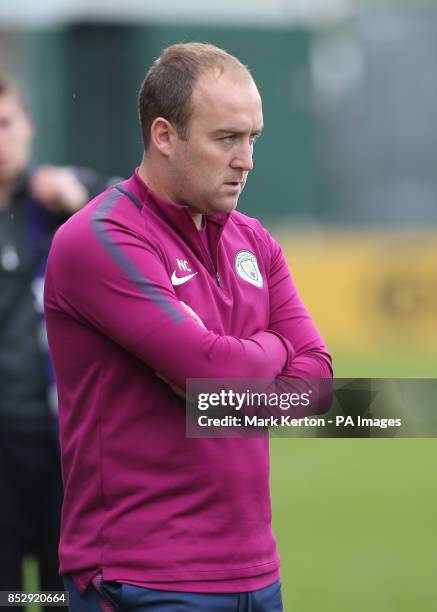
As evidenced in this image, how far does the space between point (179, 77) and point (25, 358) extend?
1672 mm

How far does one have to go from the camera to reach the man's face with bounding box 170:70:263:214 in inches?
111

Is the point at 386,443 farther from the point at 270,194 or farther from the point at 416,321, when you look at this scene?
the point at 270,194

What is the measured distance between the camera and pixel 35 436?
169 inches

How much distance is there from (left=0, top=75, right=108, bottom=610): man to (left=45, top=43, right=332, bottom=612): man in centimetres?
137

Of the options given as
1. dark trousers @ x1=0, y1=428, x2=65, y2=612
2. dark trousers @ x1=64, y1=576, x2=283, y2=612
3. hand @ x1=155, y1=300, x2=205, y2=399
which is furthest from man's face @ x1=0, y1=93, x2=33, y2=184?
dark trousers @ x1=64, y1=576, x2=283, y2=612

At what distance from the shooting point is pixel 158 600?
272cm

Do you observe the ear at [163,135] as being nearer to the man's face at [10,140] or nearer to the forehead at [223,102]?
the forehead at [223,102]

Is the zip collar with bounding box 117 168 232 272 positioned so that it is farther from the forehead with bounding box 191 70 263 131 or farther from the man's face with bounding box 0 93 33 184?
the man's face with bounding box 0 93 33 184

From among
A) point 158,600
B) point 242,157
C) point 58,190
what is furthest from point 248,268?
point 58,190

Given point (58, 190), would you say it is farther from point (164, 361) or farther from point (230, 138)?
point (164, 361)

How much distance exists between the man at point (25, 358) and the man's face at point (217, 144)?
1366 millimetres

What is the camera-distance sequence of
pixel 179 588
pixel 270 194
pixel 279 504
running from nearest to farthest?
pixel 179 588
pixel 279 504
pixel 270 194

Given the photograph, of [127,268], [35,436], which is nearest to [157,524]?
[127,268]

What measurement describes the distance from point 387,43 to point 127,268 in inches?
628
